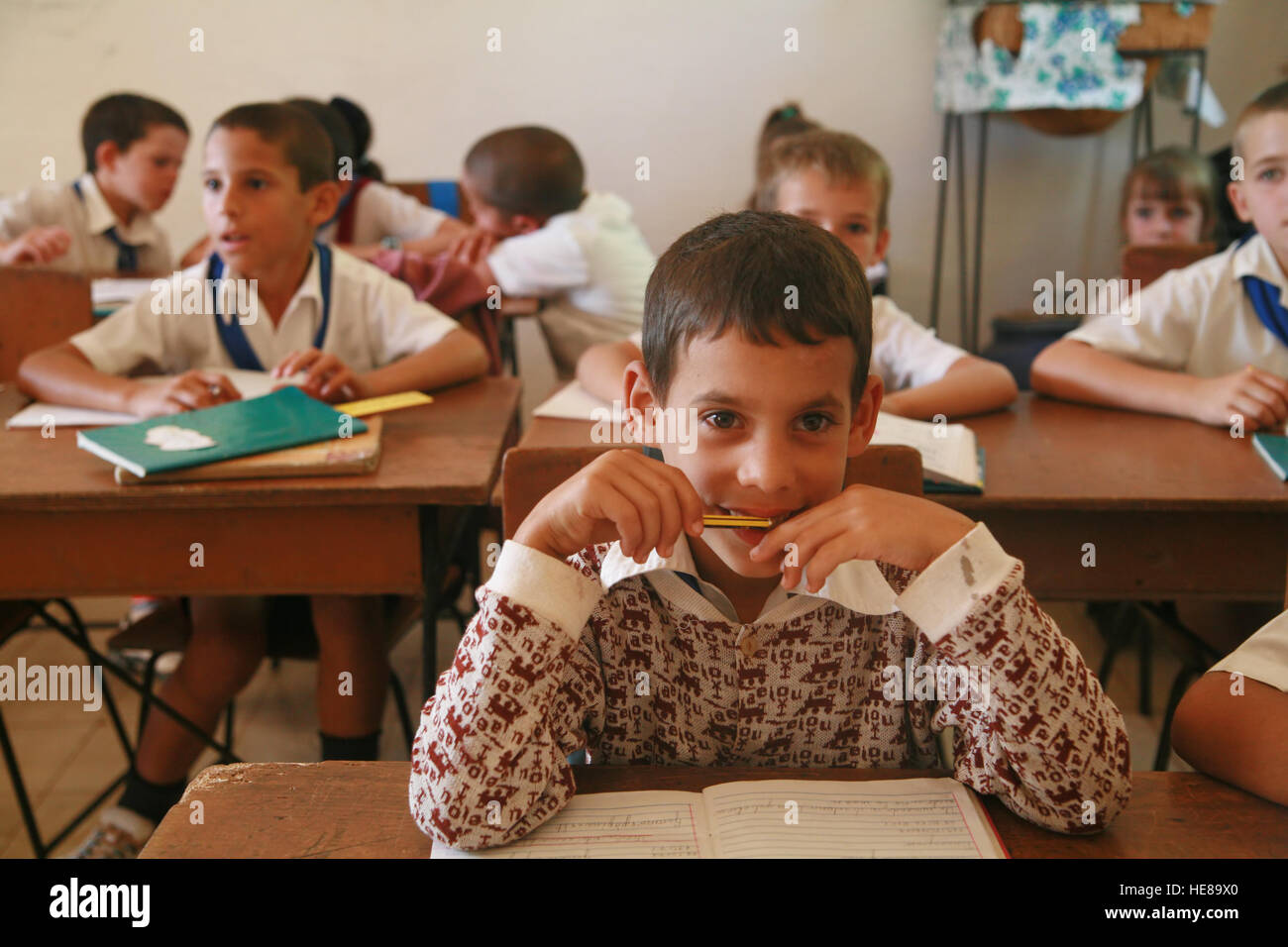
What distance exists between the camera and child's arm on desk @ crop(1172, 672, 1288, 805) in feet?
2.59

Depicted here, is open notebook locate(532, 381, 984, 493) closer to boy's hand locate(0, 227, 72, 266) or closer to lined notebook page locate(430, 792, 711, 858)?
lined notebook page locate(430, 792, 711, 858)

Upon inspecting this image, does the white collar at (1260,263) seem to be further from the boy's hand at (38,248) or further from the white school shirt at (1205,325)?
the boy's hand at (38,248)

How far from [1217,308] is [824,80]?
2773 mm

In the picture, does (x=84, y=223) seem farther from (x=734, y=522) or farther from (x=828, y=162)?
(x=734, y=522)

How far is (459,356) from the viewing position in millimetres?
2006

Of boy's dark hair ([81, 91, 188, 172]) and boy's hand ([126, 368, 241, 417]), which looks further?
boy's dark hair ([81, 91, 188, 172])

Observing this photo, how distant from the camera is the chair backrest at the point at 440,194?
11.9 feet

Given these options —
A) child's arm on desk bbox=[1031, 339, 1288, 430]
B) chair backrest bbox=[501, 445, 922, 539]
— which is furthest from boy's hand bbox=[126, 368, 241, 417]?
child's arm on desk bbox=[1031, 339, 1288, 430]

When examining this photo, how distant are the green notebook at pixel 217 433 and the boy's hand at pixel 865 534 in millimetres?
899

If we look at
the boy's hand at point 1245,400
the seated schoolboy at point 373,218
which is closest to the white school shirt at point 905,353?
the boy's hand at point 1245,400

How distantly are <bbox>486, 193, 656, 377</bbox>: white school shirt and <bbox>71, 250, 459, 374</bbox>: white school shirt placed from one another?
73 cm
